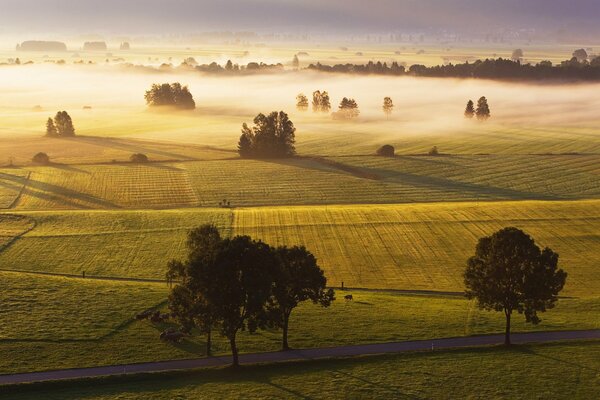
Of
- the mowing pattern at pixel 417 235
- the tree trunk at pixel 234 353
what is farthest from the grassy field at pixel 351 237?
the tree trunk at pixel 234 353

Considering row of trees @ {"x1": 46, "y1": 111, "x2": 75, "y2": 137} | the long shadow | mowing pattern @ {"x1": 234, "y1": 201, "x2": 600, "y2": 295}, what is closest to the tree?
row of trees @ {"x1": 46, "y1": 111, "x2": 75, "y2": 137}

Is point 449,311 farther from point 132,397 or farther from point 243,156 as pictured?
point 243,156

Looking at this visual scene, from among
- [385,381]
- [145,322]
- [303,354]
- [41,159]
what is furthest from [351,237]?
[41,159]

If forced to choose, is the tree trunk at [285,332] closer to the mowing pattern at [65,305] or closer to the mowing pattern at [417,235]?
the mowing pattern at [65,305]

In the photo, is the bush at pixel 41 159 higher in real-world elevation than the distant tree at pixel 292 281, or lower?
higher

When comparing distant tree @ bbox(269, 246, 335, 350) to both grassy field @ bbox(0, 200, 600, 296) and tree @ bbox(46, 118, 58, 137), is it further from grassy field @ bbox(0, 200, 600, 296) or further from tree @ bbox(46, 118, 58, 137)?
tree @ bbox(46, 118, 58, 137)
